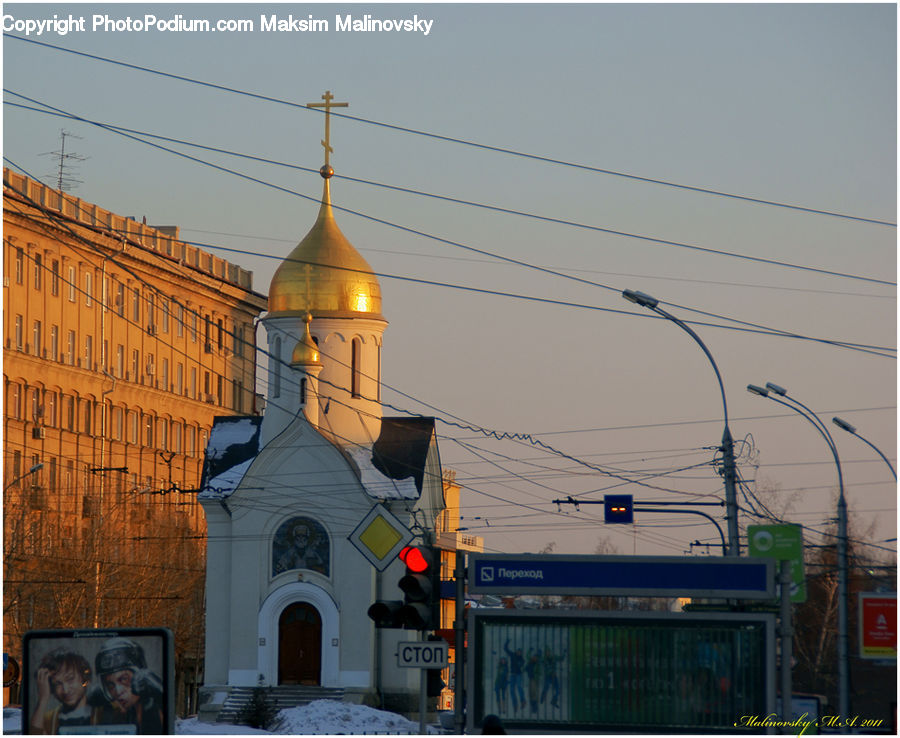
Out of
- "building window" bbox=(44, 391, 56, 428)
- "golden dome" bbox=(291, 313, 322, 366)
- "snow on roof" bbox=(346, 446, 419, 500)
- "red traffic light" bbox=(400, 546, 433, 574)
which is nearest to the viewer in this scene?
"red traffic light" bbox=(400, 546, 433, 574)

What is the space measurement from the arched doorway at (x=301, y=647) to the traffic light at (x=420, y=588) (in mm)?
29030

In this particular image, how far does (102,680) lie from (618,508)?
16792 mm

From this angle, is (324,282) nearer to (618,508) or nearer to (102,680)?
(618,508)

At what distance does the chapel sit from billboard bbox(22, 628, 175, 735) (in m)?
26.9

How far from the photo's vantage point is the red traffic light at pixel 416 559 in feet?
51.2

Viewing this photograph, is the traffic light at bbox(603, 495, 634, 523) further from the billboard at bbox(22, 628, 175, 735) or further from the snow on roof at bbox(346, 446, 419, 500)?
the billboard at bbox(22, 628, 175, 735)

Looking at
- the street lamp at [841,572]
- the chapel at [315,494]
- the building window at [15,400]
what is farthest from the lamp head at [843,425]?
the building window at [15,400]

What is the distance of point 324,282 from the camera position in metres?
49.1

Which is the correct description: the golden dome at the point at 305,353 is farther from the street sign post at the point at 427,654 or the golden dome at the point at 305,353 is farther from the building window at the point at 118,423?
the street sign post at the point at 427,654

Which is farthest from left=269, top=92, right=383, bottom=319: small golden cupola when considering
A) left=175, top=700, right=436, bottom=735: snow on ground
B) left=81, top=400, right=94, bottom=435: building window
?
left=81, top=400, right=94, bottom=435: building window

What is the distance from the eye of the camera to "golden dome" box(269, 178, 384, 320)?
48.9 m

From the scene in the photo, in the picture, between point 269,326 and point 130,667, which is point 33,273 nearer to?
point 269,326

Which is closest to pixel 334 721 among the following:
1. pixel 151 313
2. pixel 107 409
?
pixel 107 409

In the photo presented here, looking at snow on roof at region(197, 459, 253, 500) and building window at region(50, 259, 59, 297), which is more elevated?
building window at region(50, 259, 59, 297)
